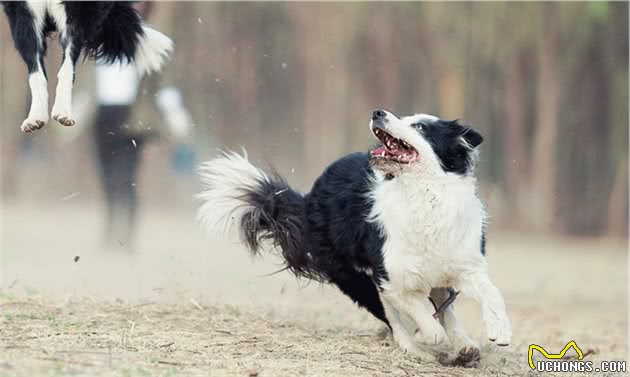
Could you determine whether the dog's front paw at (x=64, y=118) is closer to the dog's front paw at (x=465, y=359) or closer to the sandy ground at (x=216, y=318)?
the sandy ground at (x=216, y=318)

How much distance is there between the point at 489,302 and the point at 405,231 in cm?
62

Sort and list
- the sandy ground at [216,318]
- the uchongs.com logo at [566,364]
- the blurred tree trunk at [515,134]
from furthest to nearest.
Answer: the blurred tree trunk at [515,134]
the uchongs.com logo at [566,364]
the sandy ground at [216,318]

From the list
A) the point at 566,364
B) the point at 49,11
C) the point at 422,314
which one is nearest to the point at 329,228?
the point at 422,314

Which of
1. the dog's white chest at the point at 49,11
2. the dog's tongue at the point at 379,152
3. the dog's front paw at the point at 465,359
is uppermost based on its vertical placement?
the dog's white chest at the point at 49,11

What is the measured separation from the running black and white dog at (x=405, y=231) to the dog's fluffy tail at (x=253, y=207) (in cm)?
2

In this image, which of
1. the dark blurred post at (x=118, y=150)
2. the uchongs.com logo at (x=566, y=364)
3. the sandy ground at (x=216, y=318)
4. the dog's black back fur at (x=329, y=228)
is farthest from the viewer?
the dark blurred post at (x=118, y=150)

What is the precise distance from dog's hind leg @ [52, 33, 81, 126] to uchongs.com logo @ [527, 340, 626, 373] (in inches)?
118

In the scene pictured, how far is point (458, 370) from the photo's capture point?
616 centimetres

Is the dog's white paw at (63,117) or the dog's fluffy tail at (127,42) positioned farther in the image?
the dog's fluffy tail at (127,42)

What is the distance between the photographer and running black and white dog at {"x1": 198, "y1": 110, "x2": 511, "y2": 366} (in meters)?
6.05

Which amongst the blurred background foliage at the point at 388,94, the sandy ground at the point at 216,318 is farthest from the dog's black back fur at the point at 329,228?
the blurred background foliage at the point at 388,94

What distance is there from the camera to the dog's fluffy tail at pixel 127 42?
6562 mm

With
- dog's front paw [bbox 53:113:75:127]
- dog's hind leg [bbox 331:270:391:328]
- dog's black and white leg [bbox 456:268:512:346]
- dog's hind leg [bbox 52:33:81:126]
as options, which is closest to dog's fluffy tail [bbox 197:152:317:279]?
dog's hind leg [bbox 331:270:391:328]

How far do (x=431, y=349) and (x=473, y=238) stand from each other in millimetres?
821
